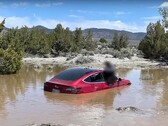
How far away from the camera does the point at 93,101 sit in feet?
48.4

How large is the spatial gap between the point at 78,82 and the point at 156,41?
28.8 meters

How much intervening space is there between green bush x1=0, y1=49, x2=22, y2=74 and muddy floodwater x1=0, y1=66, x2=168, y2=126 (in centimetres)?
461

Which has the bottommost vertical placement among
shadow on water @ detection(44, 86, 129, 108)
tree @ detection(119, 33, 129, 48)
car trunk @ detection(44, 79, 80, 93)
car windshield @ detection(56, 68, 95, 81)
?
shadow on water @ detection(44, 86, 129, 108)

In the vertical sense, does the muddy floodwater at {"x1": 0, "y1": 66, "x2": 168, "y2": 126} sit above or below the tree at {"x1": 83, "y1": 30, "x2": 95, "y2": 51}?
below

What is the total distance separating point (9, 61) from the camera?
2403 cm

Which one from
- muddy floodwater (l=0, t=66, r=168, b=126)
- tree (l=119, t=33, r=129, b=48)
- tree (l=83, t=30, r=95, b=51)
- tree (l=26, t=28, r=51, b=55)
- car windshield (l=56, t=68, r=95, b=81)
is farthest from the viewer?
tree (l=119, t=33, r=129, b=48)

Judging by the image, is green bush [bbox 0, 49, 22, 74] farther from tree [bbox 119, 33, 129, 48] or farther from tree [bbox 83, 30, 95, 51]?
tree [bbox 119, 33, 129, 48]

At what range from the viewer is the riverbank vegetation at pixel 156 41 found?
41.8 m

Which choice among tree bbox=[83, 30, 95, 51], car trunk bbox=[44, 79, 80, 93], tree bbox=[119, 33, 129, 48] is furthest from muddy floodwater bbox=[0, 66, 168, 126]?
tree bbox=[119, 33, 129, 48]

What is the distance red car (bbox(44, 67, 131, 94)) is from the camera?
15.9m

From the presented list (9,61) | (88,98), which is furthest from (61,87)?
(9,61)

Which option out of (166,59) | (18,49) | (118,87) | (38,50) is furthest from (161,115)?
(38,50)

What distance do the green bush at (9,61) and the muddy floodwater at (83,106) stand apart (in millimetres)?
4607

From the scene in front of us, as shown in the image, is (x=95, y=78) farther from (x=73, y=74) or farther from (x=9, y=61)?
(x=9, y=61)
